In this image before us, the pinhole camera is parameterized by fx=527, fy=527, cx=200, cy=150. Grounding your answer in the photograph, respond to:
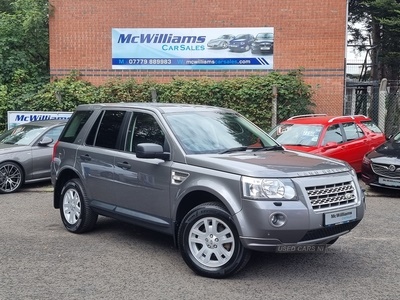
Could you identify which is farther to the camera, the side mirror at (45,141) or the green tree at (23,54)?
the green tree at (23,54)

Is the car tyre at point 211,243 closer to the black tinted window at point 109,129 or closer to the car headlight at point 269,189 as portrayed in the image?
the car headlight at point 269,189

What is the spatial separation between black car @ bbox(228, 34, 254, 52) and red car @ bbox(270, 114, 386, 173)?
195 inches

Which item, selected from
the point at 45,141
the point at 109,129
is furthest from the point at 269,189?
the point at 45,141

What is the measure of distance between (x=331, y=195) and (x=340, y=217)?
235 mm

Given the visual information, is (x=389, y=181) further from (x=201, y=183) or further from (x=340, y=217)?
(x=201, y=183)

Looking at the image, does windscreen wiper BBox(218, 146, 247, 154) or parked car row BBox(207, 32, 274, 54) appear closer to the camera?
windscreen wiper BBox(218, 146, 247, 154)

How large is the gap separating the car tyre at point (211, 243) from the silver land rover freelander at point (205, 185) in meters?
0.01

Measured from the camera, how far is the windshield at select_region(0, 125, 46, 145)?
11262 mm

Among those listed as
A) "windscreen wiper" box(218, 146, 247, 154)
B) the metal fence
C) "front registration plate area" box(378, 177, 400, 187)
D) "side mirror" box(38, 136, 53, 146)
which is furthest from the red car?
"side mirror" box(38, 136, 53, 146)

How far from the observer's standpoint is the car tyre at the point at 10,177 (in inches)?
414

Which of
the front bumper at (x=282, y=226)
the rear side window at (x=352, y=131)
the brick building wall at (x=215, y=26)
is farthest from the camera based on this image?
Answer: the brick building wall at (x=215, y=26)

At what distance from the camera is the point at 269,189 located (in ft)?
16.4

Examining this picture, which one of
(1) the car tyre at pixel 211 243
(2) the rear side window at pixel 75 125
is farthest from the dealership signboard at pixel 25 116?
(1) the car tyre at pixel 211 243

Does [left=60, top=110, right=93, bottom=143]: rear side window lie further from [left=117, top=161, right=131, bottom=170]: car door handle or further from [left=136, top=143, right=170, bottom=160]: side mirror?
[left=136, top=143, right=170, bottom=160]: side mirror
